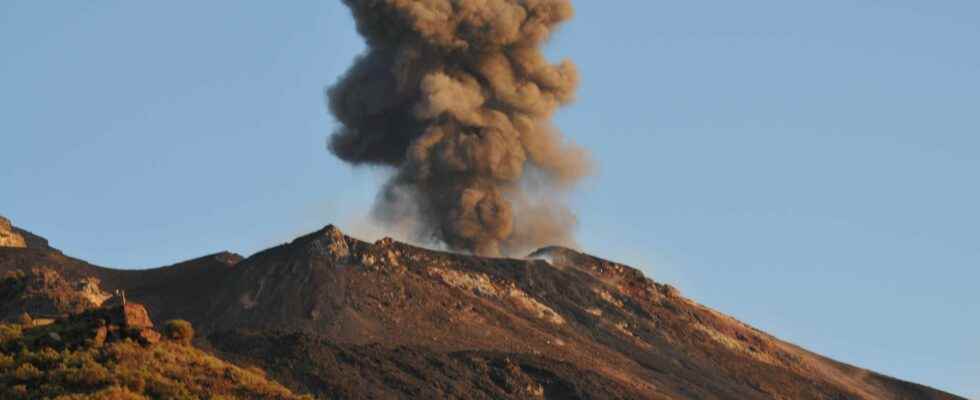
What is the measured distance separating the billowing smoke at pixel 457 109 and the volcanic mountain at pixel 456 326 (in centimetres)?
809

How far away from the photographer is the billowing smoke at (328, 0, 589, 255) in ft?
415

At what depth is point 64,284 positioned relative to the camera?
98062mm

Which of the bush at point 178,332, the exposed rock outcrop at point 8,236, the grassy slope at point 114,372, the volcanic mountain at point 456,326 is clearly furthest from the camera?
the exposed rock outcrop at point 8,236

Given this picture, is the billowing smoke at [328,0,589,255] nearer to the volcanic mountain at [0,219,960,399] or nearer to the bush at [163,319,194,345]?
the volcanic mountain at [0,219,960,399]

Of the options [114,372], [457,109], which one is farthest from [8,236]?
[114,372]

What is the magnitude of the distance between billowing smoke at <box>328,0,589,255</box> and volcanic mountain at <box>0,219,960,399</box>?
8.09 meters

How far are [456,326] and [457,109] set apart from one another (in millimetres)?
31628

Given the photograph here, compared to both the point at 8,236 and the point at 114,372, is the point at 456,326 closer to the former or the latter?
the point at 114,372

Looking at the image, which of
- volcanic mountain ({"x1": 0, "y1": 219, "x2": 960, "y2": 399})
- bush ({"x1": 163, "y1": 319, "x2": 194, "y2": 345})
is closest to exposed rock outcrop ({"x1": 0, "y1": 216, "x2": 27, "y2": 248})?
volcanic mountain ({"x1": 0, "y1": 219, "x2": 960, "y2": 399})

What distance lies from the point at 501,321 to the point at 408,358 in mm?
19145

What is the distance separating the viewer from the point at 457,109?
12562 cm

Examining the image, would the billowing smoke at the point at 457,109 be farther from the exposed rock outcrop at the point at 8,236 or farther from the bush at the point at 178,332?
the bush at the point at 178,332

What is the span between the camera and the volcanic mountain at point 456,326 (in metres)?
78.9

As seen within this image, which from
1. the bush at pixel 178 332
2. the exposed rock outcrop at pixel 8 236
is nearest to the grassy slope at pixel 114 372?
the bush at pixel 178 332
